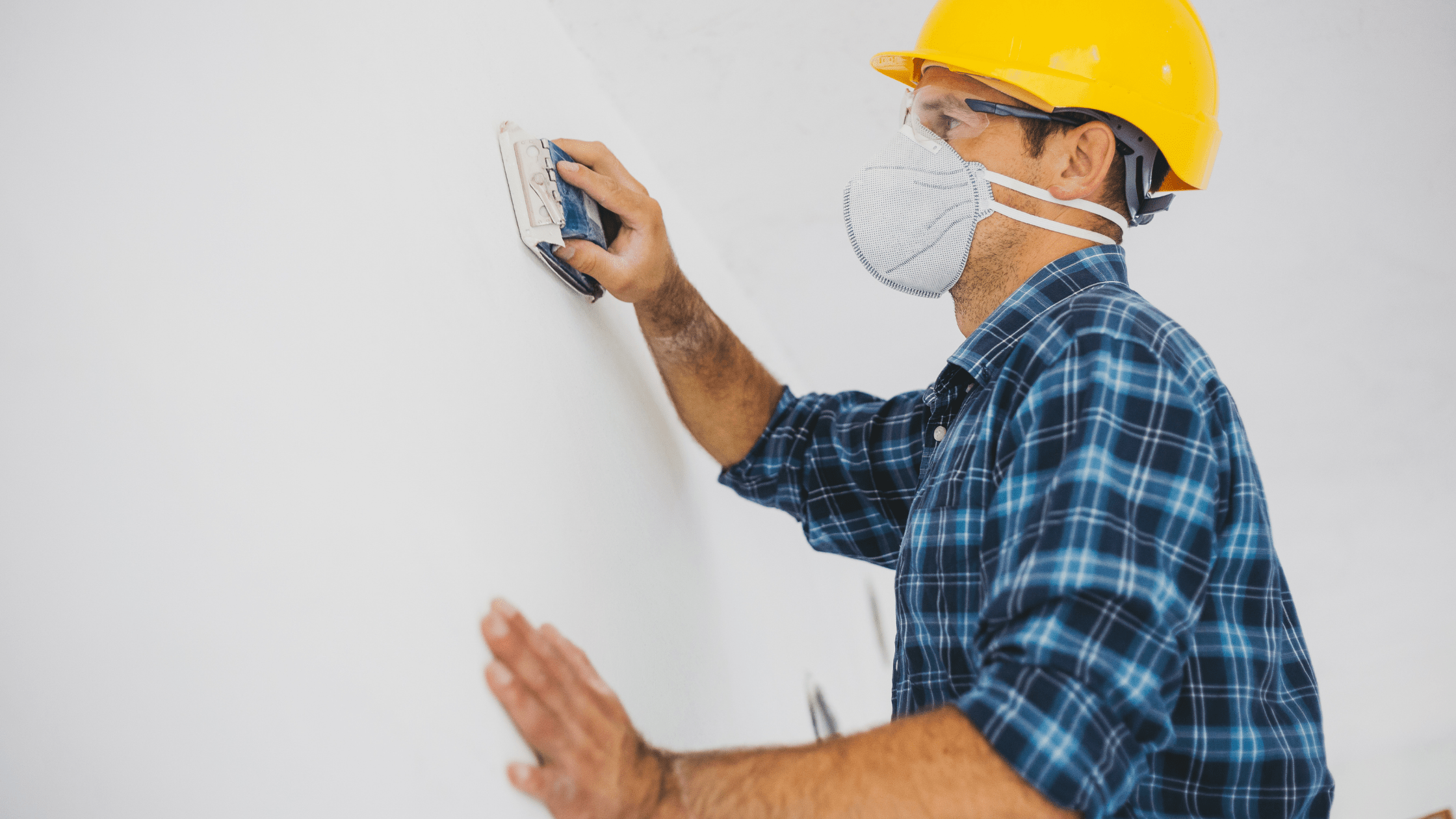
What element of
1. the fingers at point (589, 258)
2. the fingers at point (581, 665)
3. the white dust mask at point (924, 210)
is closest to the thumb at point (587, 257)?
the fingers at point (589, 258)

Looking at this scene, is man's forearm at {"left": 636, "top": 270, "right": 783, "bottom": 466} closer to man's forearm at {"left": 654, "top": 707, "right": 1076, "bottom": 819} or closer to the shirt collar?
the shirt collar

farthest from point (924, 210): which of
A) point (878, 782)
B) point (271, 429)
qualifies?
point (271, 429)

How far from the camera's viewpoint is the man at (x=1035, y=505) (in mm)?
717

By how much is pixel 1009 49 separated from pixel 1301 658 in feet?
2.81

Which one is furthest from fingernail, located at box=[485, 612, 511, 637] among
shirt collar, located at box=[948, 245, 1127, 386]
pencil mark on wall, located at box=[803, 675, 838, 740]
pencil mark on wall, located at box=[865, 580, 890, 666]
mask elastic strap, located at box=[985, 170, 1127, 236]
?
pencil mark on wall, located at box=[865, 580, 890, 666]

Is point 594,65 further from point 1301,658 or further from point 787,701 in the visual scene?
point 1301,658

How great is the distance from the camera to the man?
2.35 feet

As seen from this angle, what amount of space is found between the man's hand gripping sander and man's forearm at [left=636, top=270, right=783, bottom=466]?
225 millimetres

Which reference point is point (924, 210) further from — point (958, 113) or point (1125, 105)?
point (1125, 105)

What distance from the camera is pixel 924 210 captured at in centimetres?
125

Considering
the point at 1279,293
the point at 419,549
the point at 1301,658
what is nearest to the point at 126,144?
the point at 419,549

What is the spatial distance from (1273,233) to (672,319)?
63.2 inches

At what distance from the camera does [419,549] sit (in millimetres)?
653

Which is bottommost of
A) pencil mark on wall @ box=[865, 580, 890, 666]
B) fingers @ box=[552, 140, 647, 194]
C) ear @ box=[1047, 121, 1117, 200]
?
pencil mark on wall @ box=[865, 580, 890, 666]
